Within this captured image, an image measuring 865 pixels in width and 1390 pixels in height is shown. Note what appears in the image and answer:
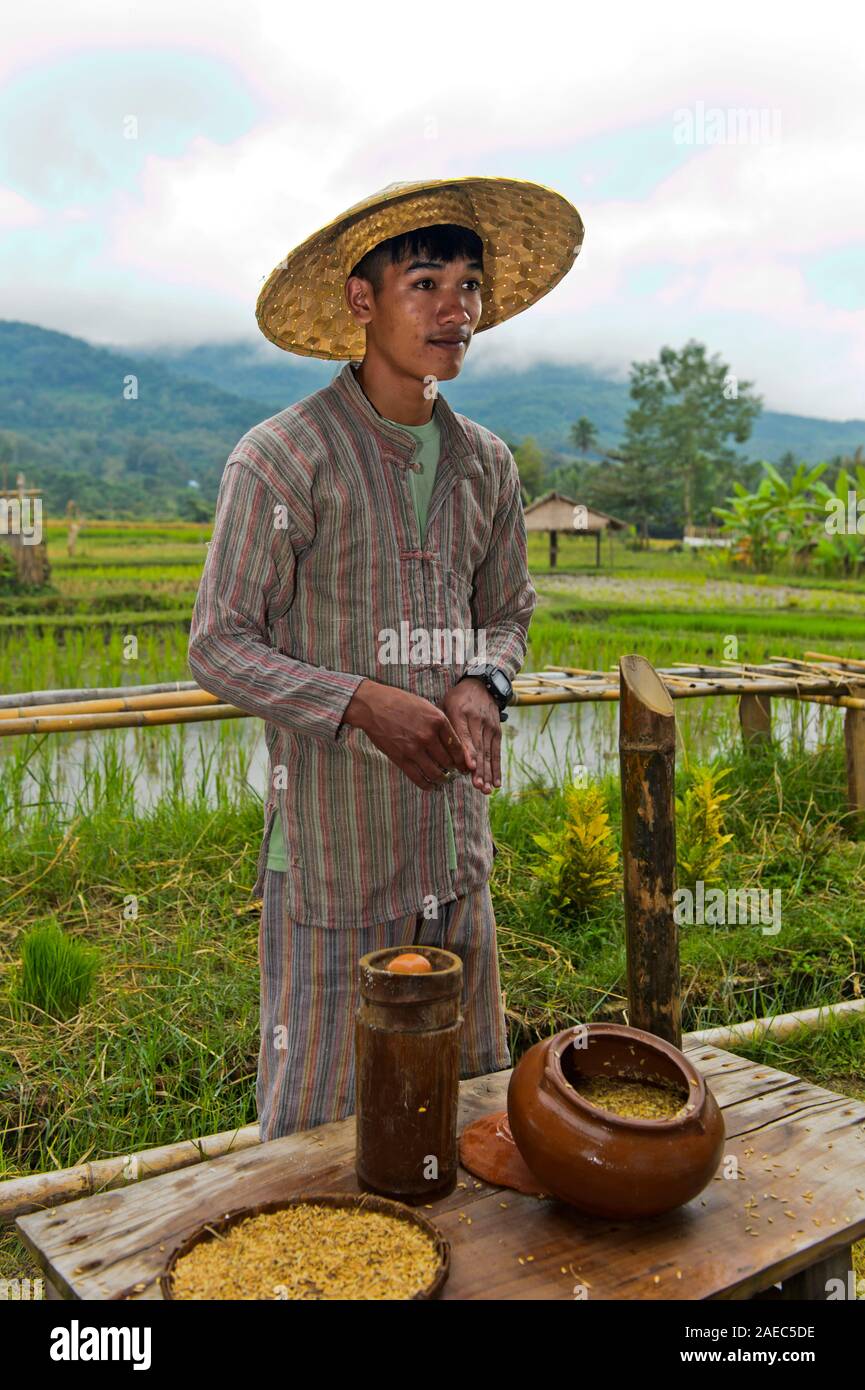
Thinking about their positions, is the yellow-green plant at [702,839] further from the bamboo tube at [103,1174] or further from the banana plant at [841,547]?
the banana plant at [841,547]

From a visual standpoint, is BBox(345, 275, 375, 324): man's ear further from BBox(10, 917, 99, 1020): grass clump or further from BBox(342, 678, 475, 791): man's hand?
BBox(10, 917, 99, 1020): grass clump

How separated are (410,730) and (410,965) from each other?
0.37 m

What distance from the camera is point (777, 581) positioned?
14859mm

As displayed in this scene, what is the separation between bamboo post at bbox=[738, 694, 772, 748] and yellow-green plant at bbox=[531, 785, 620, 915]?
1.55m

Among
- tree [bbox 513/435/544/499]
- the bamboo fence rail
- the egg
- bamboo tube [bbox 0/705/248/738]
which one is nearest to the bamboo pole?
the bamboo fence rail

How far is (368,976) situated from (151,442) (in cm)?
6288

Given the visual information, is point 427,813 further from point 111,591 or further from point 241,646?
point 111,591

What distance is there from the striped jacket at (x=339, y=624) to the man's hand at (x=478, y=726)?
71mm

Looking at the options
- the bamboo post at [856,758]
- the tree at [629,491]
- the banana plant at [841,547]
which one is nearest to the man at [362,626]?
the bamboo post at [856,758]

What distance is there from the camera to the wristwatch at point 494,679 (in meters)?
1.98

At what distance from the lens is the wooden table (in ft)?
4.49

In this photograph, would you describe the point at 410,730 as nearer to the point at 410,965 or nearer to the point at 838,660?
the point at 410,965

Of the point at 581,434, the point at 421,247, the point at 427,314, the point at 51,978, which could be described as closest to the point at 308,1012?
the point at 427,314

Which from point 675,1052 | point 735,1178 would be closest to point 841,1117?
point 735,1178
